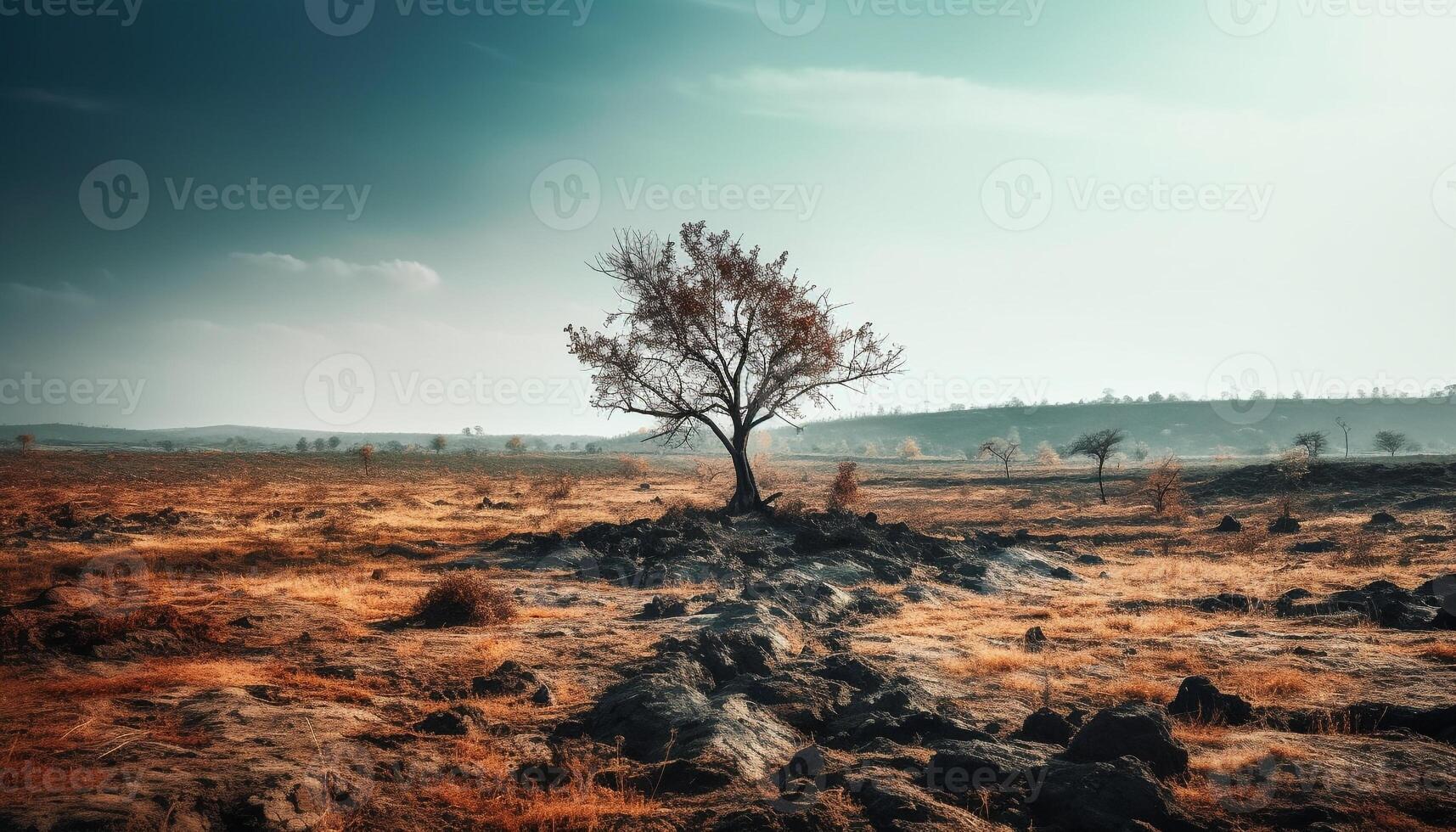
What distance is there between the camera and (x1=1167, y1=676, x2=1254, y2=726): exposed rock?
7.02 m

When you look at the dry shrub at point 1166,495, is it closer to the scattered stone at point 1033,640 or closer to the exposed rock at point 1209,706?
the scattered stone at point 1033,640

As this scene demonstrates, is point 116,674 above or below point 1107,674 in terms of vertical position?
above

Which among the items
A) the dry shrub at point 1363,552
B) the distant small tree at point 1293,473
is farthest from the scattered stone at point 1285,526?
the distant small tree at point 1293,473

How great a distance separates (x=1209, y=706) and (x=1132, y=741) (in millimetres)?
2283

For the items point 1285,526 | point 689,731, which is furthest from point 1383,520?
point 689,731

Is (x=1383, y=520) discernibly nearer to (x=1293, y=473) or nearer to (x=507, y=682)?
(x=1293, y=473)

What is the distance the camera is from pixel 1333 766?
5637 mm

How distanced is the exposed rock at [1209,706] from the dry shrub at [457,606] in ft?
32.9

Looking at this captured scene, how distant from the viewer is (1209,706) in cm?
716

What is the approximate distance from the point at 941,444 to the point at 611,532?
179 metres

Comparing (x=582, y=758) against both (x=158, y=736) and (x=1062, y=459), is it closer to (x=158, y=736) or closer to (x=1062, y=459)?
(x=158, y=736)

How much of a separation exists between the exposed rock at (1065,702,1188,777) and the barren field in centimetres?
2

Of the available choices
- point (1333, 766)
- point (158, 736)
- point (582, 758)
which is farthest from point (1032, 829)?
point (158, 736)

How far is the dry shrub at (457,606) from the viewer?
11461mm
